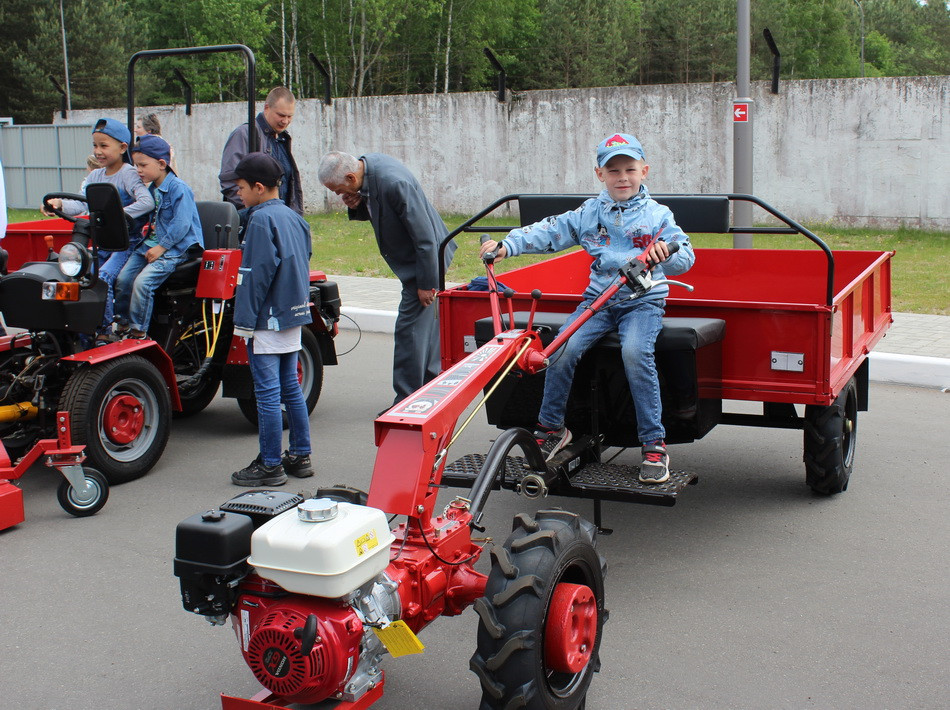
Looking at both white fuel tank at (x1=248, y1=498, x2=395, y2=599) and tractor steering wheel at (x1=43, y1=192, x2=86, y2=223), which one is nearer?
white fuel tank at (x1=248, y1=498, x2=395, y2=599)

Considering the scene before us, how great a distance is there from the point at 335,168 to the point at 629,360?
2449 millimetres

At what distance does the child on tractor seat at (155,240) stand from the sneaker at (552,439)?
8.73ft

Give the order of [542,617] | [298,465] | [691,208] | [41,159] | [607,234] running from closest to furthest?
[542,617] → [607,234] → [691,208] → [298,465] → [41,159]

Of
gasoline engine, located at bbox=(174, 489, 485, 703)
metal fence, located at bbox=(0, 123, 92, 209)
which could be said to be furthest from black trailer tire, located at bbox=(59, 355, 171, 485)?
metal fence, located at bbox=(0, 123, 92, 209)

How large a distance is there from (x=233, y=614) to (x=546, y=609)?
34.8 inches

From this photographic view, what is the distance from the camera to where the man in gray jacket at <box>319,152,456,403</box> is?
6.26 meters

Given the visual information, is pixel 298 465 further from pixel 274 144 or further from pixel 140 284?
pixel 274 144

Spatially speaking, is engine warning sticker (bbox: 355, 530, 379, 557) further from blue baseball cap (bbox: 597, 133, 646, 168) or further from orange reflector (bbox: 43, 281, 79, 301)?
orange reflector (bbox: 43, 281, 79, 301)

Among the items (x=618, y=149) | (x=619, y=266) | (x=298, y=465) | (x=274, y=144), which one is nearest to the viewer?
(x=618, y=149)

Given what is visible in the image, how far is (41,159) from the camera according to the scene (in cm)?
2358

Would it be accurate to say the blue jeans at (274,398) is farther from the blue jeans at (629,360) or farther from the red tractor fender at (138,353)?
the blue jeans at (629,360)

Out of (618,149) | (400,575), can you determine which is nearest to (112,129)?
(618,149)

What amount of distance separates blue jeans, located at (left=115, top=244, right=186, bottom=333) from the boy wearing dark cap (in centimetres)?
88

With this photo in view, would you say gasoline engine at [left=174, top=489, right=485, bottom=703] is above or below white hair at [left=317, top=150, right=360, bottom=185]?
below
